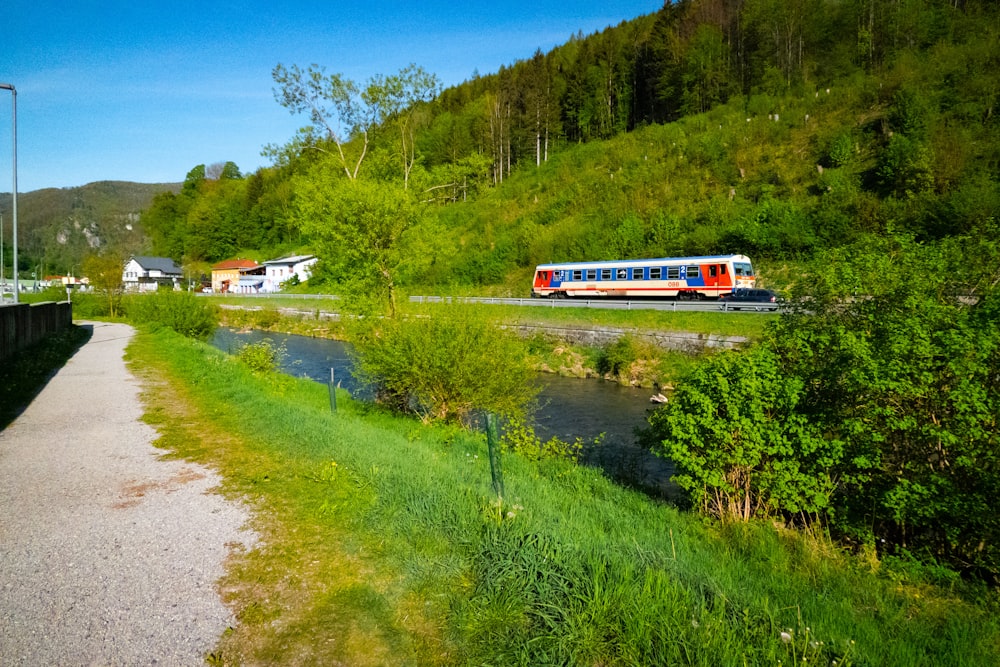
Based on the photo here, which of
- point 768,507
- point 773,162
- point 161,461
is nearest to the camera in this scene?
point 768,507

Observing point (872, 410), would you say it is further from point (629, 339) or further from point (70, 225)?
point (70, 225)

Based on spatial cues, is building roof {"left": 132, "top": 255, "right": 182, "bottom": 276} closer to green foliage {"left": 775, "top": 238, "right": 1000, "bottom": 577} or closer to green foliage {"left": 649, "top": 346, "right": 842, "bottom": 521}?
green foliage {"left": 649, "top": 346, "right": 842, "bottom": 521}

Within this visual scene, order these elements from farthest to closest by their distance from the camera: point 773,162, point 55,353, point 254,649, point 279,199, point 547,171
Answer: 1. point 279,199
2. point 547,171
3. point 773,162
4. point 55,353
5. point 254,649

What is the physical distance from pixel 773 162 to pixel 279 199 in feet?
276

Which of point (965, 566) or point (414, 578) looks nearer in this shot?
point (414, 578)

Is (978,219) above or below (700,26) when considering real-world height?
below

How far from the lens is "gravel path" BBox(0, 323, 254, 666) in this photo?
336 cm

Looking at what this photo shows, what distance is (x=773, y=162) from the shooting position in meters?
40.4

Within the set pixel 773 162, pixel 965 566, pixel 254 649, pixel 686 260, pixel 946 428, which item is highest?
pixel 773 162

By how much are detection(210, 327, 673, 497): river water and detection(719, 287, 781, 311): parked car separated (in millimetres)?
6481

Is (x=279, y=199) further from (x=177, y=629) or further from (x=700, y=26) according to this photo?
(x=177, y=629)

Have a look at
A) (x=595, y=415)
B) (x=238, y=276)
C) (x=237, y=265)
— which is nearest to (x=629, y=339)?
(x=595, y=415)

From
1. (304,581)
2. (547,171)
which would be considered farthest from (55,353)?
(547,171)

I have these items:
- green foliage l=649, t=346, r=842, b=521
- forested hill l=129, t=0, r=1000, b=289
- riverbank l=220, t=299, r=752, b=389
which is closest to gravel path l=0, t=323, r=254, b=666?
green foliage l=649, t=346, r=842, b=521
